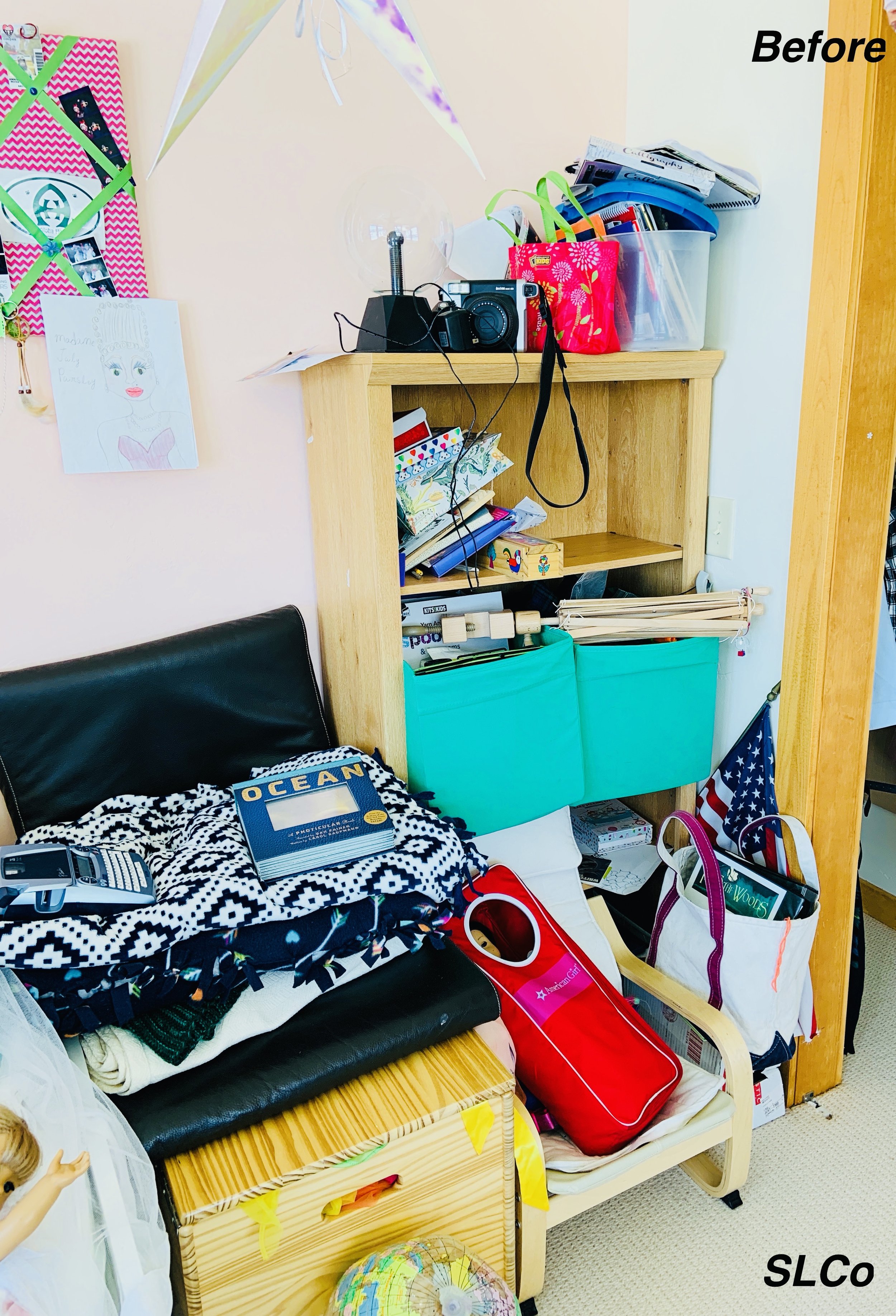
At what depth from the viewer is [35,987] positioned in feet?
3.85

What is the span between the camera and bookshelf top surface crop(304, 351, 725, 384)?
4.90 feet

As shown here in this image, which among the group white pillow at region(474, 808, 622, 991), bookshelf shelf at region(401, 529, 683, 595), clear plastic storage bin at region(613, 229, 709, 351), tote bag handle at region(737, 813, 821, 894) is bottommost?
white pillow at region(474, 808, 622, 991)

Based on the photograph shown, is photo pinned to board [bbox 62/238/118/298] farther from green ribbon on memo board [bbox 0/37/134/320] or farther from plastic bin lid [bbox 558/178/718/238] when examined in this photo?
plastic bin lid [bbox 558/178/718/238]

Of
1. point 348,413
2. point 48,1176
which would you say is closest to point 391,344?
point 348,413

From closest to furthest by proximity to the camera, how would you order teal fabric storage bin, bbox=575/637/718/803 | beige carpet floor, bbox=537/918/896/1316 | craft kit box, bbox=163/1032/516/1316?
craft kit box, bbox=163/1032/516/1316 < beige carpet floor, bbox=537/918/896/1316 < teal fabric storage bin, bbox=575/637/718/803

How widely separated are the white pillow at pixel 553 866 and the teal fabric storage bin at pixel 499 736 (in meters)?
0.09

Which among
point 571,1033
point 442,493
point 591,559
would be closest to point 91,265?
point 442,493

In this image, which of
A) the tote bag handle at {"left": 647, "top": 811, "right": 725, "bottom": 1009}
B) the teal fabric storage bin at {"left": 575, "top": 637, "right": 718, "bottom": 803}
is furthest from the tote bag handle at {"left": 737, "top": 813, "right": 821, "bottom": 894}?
the teal fabric storage bin at {"left": 575, "top": 637, "right": 718, "bottom": 803}

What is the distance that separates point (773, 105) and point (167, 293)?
3.77ft

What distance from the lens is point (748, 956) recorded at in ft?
5.32

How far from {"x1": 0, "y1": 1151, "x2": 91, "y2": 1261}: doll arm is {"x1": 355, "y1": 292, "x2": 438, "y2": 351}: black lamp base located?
1.24 m

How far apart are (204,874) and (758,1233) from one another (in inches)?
45.3

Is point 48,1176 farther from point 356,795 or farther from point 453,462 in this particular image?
point 453,462

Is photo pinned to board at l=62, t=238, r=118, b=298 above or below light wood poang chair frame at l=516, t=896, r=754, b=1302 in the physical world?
above
